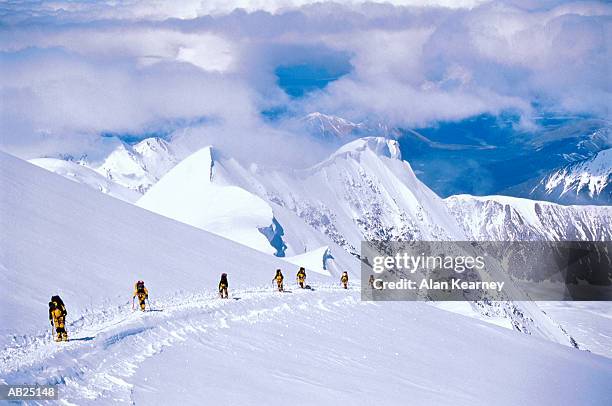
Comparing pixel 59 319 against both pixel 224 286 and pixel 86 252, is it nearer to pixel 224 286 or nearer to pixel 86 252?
pixel 224 286

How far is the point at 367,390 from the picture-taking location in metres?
27.3

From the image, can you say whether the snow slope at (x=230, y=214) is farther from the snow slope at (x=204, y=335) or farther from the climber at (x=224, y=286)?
the climber at (x=224, y=286)

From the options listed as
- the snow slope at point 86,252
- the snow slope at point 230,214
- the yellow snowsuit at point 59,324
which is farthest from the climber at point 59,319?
the snow slope at point 230,214

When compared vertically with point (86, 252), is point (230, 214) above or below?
above

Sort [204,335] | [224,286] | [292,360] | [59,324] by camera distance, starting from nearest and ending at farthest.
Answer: [59,324], [292,360], [204,335], [224,286]

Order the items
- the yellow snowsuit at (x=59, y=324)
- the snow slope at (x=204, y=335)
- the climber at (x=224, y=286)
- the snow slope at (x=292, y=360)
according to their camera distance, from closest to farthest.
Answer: the snow slope at (x=292, y=360) → the snow slope at (x=204, y=335) → the yellow snowsuit at (x=59, y=324) → the climber at (x=224, y=286)

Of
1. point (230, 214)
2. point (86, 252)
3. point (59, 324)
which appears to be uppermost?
point (230, 214)

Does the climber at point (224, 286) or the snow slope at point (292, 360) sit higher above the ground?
the climber at point (224, 286)

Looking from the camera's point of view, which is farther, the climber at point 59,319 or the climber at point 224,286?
the climber at point 224,286

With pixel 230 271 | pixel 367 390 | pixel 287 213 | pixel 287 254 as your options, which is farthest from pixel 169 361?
pixel 287 213

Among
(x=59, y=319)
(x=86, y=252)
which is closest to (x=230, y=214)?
(x=86, y=252)

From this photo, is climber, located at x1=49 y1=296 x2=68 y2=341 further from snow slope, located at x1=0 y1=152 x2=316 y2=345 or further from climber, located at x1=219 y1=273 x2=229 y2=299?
climber, located at x1=219 y1=273 x2=229 y2=299

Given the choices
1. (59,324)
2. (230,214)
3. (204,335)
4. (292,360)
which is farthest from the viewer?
(230,214)

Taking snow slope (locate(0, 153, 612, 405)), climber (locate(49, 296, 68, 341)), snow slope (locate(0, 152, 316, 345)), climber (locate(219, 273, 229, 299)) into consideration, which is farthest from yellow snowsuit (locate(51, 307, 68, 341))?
climber (locate(219, 273, 229, 299))
